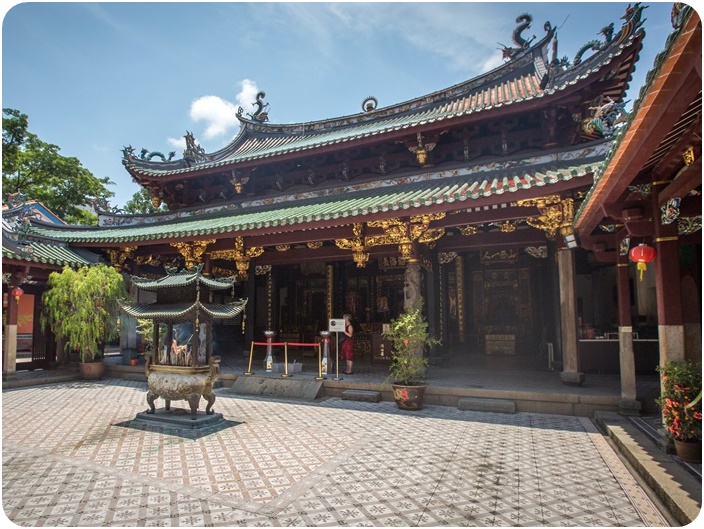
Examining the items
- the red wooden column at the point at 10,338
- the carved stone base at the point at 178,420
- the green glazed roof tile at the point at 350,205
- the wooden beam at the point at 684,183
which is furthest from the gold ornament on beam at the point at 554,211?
the red wooden column at the point at 10,338

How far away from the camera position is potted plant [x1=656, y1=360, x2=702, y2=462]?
14.5 ft

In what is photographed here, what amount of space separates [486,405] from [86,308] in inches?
398

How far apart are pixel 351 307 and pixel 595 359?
6.66 metres

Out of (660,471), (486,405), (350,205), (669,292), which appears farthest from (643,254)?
(350,205)

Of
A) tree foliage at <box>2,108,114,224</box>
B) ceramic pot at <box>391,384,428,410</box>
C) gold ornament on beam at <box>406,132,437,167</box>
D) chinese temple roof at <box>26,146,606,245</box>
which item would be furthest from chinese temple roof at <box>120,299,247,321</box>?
tree foliage at <box>2,108,114,224</box>

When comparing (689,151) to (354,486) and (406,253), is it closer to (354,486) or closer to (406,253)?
(354,486)

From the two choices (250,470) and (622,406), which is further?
(622,406)

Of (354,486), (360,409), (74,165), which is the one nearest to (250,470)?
(354,486)

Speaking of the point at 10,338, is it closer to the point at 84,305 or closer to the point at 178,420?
the point at 84,305

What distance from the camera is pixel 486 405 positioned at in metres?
7.52

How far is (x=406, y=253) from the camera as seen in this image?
29.9 ft

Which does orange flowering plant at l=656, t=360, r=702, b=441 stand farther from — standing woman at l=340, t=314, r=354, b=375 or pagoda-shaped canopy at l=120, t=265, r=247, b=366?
standing woman at l=340, t=314, r=354, b=375

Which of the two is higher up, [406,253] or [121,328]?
[406,253]

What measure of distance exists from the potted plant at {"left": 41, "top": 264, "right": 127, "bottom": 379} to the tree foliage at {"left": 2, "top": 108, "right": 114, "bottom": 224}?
15.6 metres
